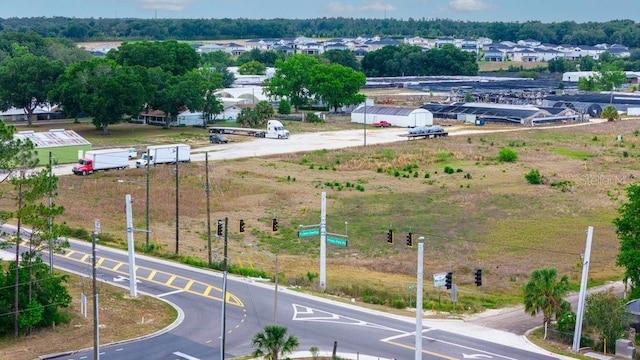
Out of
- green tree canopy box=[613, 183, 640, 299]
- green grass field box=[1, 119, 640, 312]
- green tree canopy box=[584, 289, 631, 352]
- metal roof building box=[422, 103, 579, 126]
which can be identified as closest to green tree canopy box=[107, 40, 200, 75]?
green grass field box=[1, 119, 640, 312]

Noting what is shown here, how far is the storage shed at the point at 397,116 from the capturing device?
150 metres

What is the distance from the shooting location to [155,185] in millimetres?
89062

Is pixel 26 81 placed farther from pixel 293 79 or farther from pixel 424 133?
pixel 424 133

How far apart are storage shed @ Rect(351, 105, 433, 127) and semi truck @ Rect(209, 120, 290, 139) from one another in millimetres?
18562

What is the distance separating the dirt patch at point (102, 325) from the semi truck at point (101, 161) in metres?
44.3

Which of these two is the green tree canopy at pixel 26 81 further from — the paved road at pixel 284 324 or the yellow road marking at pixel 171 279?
the yellow road marking at pixel 171 279

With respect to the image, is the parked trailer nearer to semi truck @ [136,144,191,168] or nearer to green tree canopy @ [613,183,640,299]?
semi truck @ [136,144,191,168]

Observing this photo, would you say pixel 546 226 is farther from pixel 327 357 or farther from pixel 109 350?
pixel 109 350

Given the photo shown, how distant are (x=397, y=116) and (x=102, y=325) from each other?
112 meters

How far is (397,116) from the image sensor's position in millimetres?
152750

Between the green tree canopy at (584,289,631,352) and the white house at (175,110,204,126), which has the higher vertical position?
the white house at (175,110,204,126)

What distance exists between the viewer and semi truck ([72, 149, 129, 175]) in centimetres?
9562

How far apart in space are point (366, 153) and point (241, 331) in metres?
69.9

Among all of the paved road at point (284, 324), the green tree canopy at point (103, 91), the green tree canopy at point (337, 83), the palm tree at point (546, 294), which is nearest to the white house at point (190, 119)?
the green tree canopy at point (103, 91)
